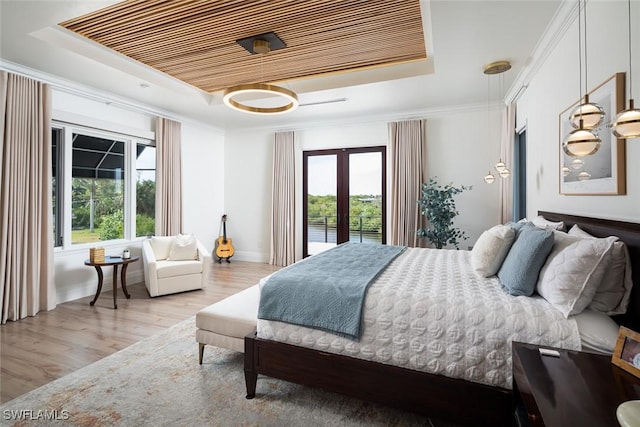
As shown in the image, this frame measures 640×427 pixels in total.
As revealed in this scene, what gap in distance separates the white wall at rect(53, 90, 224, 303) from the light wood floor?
1.02 feet

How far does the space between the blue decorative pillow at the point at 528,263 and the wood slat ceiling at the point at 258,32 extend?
2.00 m

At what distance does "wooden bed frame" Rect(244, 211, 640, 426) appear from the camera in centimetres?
157

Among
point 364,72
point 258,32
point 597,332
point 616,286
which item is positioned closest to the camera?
point 597,332

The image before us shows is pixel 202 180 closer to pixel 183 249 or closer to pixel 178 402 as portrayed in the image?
pixel 183 249

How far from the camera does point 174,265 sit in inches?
167

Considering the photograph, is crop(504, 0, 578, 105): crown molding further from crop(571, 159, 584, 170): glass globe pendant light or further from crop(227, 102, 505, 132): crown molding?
crop(571, 159, 584, 170): glass globe pendant light

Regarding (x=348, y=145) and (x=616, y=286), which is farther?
(x=348, y=145)

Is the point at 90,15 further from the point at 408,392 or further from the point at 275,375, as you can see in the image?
the point at 408,392

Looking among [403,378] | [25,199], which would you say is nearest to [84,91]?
[25,199]

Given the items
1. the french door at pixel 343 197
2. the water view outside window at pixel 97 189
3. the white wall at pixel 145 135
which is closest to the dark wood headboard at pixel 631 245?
the french door at pixel 343 197

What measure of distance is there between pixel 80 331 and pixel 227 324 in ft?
6.08

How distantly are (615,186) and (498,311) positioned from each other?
109cm

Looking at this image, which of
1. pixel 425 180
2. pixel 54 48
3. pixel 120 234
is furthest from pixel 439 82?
pixel 120 234

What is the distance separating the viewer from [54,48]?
3.09 meters
